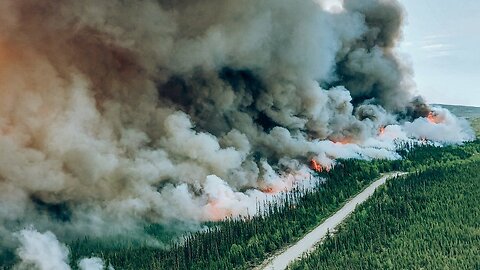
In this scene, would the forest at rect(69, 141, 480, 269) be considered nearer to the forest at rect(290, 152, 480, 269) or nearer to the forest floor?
the forest at rect(290, 152, 480, 269)

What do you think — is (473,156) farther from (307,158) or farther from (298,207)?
(298,207)

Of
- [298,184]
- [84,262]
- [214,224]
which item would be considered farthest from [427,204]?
[84,262]

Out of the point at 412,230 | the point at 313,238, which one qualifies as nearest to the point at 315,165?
the point at 313,238

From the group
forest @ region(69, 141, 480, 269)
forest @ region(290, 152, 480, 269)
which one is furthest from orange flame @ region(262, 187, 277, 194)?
forest @ region(290, 152, 480, 269)

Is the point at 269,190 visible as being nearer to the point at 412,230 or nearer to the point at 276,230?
the point at 276,230

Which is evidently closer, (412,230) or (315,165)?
(412,230)

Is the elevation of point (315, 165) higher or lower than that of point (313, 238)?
higher
